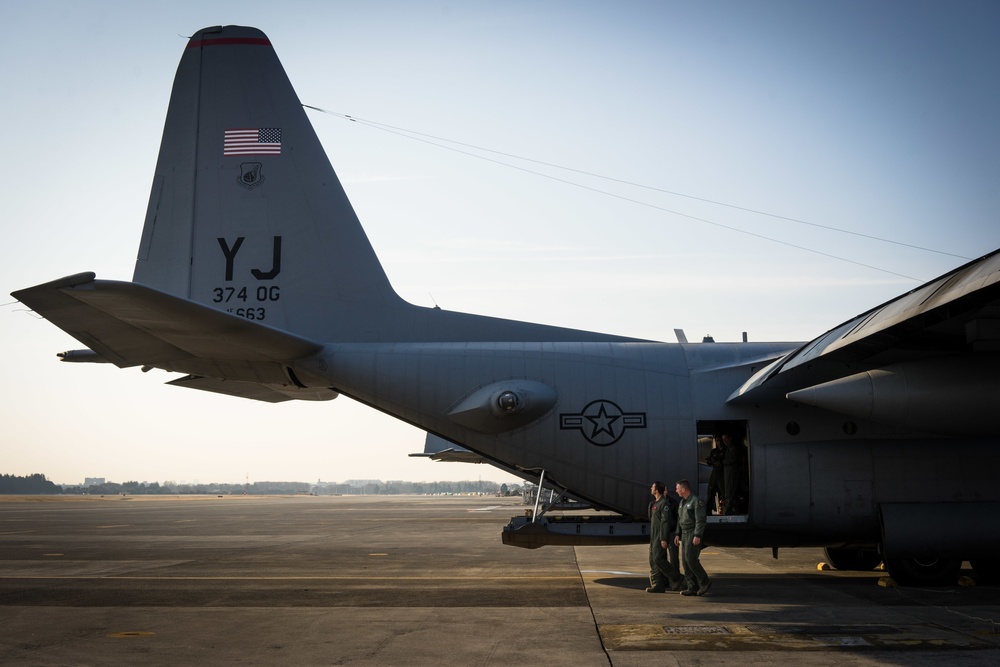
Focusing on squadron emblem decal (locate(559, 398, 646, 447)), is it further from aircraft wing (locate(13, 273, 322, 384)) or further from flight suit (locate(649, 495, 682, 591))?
aircraft wing (locate(13, 273, 322, 384))

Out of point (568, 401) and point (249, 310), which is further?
point (249, 310)

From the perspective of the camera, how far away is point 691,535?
1180 centimetres

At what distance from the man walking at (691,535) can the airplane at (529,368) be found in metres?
1.24

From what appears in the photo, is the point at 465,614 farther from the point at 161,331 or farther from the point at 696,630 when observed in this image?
the point at 161,331

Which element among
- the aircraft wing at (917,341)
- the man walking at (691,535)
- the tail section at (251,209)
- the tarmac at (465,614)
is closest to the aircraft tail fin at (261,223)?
the tail section at (251,209)

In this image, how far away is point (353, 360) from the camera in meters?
14.1

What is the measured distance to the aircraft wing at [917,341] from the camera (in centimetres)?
848

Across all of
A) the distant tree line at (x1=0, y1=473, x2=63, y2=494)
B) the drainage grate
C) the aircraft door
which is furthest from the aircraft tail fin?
the distant tree line at (x1=0, y1=473, x2=63, y2=494)

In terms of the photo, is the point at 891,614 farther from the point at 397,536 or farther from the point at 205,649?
the point at 397,536

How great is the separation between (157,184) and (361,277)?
4.35 m

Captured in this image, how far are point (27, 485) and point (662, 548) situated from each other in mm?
211207

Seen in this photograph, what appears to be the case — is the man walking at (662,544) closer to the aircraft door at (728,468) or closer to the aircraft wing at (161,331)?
the aircraft door at (728,468)

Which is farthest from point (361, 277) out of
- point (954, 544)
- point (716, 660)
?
point (954, 544)

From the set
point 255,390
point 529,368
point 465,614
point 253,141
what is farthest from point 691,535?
point 253,141
